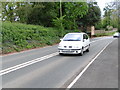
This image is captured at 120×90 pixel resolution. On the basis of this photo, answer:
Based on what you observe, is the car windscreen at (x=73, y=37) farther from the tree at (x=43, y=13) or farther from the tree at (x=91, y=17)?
the tree at (x=91, y=17)

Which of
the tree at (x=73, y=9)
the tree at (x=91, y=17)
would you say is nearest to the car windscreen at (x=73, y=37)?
the tree at (x=73, y=9)

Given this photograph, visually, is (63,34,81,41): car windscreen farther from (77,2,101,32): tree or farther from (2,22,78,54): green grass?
(77,2,101,32): tree

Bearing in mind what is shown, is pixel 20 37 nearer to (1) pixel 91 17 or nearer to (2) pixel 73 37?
(2) pixel 73 37

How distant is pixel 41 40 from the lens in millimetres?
22531

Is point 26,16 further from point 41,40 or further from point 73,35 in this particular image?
point 73,35

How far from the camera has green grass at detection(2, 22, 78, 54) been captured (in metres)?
16.0

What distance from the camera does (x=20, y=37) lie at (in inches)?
736

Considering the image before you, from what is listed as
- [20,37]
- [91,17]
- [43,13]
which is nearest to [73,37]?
[20,37]

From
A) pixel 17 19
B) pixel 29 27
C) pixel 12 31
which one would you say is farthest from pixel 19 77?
pixel 17 19

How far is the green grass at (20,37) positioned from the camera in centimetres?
1601

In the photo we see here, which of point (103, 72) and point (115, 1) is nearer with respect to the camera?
point (103, 72)

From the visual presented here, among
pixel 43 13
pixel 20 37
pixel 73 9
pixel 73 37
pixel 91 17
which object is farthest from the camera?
pixel 91 17

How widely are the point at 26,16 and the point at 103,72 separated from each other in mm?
27422

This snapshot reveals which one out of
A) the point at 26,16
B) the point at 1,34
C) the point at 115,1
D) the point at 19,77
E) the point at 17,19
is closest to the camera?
the point at 19,77
